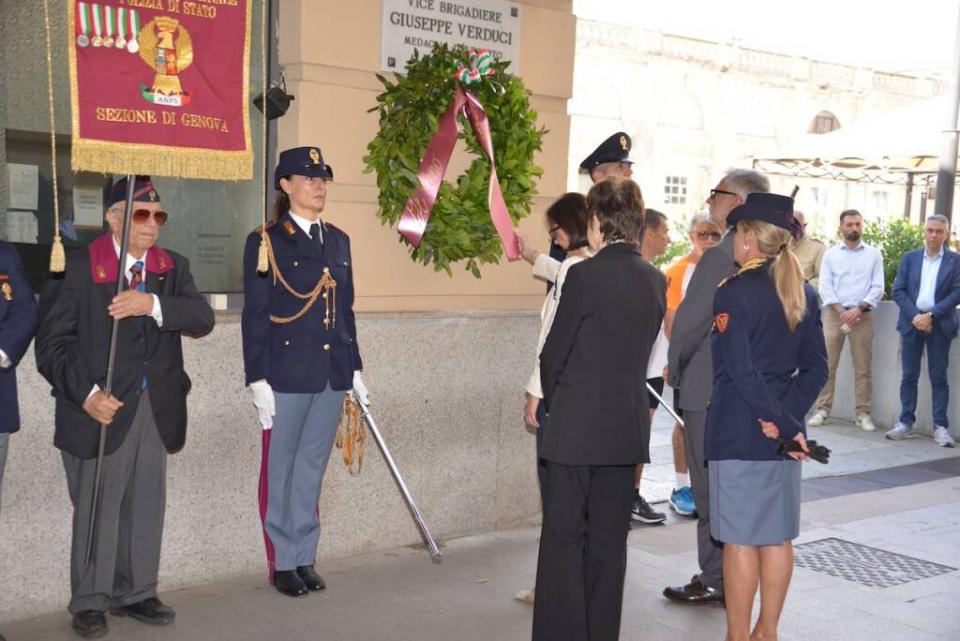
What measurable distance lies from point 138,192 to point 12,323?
78cm

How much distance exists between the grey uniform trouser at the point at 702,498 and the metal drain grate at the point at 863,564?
0.98 meters

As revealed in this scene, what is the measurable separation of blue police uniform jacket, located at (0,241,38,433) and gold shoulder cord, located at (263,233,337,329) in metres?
1.17

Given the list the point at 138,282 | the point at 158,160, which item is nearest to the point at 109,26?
the point at 158,160

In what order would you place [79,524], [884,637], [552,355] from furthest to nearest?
[884,637] < [79,524] < [552,355]

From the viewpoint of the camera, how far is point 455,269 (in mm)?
6887

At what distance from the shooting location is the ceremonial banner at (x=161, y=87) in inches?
185

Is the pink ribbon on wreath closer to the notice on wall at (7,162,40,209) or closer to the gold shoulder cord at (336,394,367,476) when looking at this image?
the gold shoulder cord at (336,394,367,476)

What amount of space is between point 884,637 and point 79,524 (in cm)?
368

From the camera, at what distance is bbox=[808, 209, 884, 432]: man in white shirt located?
11.2m

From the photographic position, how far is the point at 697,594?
5.70 meters

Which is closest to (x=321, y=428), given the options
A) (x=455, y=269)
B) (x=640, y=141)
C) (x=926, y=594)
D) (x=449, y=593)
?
(x=449, y=593)

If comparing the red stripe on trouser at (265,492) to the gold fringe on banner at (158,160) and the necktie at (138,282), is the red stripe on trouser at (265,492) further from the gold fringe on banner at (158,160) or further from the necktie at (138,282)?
the gold fringe on banner at (158,160)

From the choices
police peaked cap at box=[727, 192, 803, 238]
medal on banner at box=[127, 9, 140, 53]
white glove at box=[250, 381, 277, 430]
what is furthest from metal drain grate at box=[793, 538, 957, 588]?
medal on banner at box=[127, 9, 140, 53]

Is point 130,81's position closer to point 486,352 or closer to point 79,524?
point 79,524
